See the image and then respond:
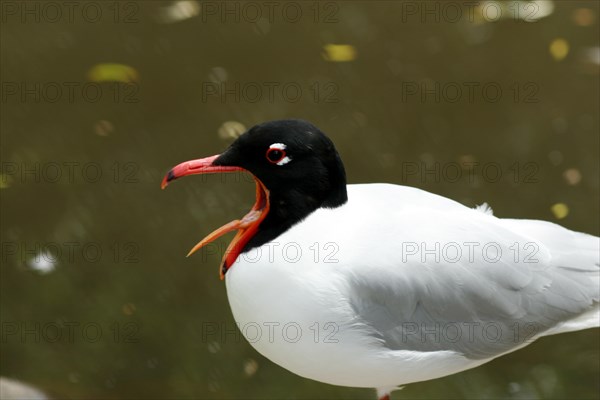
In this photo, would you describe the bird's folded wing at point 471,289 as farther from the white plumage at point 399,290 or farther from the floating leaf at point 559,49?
the floating leaf at point 559,49

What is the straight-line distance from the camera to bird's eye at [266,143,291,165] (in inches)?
127

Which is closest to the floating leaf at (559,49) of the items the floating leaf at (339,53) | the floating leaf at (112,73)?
the floating leaf at (339,53)

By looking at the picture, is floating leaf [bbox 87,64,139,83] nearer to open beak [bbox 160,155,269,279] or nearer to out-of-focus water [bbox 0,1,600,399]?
out-of-focus water [bbox 0,1,600,399]

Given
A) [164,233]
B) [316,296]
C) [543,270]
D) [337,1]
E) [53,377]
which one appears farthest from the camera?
[337,1]

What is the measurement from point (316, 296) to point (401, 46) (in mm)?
3084

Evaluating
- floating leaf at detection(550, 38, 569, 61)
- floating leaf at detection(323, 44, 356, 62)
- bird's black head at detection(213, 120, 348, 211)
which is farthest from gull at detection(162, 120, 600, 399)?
floating leaf at detection(550, 38, 569, 61)

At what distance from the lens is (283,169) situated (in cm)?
325

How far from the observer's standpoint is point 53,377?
13.9 feet

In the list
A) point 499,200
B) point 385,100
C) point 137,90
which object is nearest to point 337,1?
point 385,100

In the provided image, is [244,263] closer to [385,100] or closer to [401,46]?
[385,100]

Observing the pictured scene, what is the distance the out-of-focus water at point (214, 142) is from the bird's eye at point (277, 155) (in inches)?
52.3

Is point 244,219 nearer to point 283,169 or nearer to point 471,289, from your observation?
point 283,169

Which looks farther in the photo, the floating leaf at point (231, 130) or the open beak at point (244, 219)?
the floating leaf at point (231, 130)

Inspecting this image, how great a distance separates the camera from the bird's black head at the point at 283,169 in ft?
10.6
